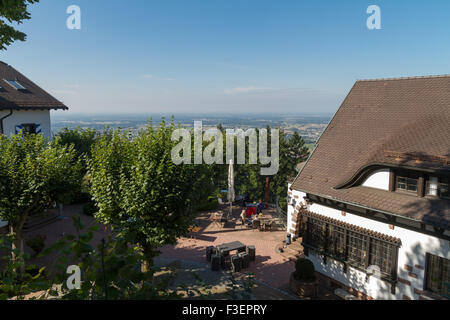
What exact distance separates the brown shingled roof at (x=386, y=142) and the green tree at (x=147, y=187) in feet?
17.5

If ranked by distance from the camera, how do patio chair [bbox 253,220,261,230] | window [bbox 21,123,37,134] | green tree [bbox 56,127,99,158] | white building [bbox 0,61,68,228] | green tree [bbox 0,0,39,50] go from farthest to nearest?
green tree [bbox 56,127,99,158]
window [bbox 21,123,37,134]
white building [bbox 0,61,68,228]
patio chair [bbox 253,220,261,230]
green tree [bbox 0,0,39,50]

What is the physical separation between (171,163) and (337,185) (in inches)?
260

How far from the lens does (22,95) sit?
22.6 meters

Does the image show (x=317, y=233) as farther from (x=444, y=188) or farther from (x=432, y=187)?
(x=444, y=188)

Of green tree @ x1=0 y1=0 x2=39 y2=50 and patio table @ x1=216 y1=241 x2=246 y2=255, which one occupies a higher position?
green tree @ x1=0 y1=0 x2=39 y2=50

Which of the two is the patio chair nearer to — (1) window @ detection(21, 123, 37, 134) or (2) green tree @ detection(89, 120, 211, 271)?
(2) green tree @ detection(89, 120, 211, 271)

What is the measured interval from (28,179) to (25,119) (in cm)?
1295

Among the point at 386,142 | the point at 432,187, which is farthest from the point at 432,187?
the point at 386,142

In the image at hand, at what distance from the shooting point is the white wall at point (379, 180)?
1102 centimetres

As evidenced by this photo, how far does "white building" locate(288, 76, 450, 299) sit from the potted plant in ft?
3.70

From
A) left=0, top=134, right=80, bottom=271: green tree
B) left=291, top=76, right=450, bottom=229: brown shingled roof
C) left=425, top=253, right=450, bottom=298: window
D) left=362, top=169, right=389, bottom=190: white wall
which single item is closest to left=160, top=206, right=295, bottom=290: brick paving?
left=291, top=76, right=450, bottom=229: brown shingled roof

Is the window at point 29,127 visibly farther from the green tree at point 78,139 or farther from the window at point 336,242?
the window at point 336,242

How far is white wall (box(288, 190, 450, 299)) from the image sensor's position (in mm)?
9547
